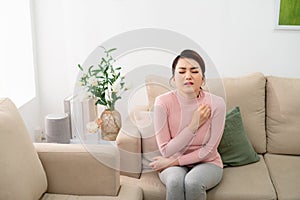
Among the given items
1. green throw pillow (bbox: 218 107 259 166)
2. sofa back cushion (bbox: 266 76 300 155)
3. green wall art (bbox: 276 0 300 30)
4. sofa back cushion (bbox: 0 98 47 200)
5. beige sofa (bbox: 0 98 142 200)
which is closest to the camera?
sofa back cushion (bbox: 0 98 47 200)

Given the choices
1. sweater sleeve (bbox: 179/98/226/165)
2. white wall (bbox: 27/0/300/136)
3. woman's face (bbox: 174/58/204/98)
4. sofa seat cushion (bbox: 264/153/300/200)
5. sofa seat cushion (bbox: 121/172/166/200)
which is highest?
white wall (bbox: 27/0/300/136)

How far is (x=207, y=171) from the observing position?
2.26m

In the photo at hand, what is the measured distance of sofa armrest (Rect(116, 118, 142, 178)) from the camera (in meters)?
2.38

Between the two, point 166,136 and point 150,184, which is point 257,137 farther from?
point 150,184

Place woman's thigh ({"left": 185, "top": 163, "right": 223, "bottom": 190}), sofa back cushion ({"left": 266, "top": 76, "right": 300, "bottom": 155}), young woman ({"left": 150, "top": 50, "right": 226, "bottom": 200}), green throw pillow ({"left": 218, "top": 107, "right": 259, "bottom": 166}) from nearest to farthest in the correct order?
1. woman's thigh ({"left": 185, "top": 163, "right": 223, "bottom": 190})
2. young woman ({"left": 150, "top": 50, "right": 226, "bottom": 200})
3. green throw pillow ({"left": 218, "top": 107, "right": 259, "bottom": 166})
4. sofa back cushion ({"left": 266, "top": 76, "right": 300, "bottom": 155})

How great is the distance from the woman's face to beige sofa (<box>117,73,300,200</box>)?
12.3 inches

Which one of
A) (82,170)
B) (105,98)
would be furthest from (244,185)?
(105,98)

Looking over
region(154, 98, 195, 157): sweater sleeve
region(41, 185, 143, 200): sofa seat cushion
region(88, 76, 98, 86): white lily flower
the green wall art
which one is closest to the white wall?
the green wall art

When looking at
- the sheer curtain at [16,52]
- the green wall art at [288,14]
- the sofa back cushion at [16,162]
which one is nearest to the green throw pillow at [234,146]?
the green wall art at [288,14]

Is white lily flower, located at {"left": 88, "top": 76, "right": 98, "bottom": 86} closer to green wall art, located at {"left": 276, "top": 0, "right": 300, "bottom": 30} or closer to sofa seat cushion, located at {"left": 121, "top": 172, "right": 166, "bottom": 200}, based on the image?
sofa seat cushion, located at {"left": 121, "top": 172, "right": 166, "bottom": 200}

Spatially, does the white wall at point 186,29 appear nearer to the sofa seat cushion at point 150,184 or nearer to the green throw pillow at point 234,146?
the green throw pillow at point 234,146

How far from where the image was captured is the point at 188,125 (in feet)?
7.72

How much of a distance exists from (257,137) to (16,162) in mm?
1473

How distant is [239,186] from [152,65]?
44.6 inches
